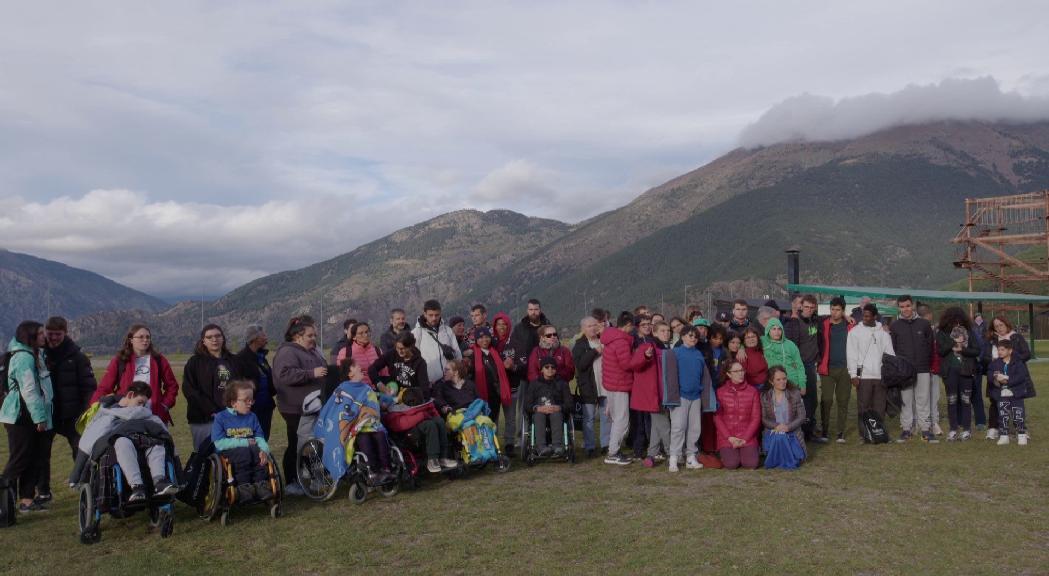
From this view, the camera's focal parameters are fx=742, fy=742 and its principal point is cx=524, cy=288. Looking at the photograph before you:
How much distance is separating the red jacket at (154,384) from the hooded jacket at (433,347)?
2.71m

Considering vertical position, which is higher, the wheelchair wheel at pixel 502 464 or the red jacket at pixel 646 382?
the red jacket at pixel 646 382

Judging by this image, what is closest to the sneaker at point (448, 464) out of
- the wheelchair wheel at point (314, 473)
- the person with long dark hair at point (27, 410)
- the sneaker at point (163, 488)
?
the wheelchair wheel at point (314, 473)

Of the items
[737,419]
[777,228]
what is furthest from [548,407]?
[777,228]

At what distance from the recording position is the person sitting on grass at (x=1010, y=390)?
9.45 meters

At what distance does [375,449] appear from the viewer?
23.9 feet

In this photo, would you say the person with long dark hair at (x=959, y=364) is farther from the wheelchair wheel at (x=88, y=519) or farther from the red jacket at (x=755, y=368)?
the wheelchair wheel at (x=88, y=519)

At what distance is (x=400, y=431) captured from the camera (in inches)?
310

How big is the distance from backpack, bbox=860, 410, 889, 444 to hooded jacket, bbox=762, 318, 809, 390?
45.4 inches

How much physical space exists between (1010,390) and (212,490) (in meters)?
9.45

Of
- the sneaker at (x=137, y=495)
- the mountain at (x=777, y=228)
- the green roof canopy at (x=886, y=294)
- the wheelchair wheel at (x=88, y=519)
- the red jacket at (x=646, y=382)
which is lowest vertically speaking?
the wheelchair wheel at (x=88, y=519)

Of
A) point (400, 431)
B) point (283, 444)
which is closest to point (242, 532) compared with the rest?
point (400, 431)

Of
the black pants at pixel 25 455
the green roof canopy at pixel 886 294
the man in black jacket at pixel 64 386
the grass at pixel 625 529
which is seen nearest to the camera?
the grass at pixel 625 529

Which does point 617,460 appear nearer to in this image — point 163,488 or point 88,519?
point 163,488

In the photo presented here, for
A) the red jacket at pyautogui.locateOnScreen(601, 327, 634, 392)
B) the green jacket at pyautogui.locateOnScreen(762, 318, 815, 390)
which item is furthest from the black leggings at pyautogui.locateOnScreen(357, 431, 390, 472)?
the green jacket at pyautogui.locateOnScreen(762, 318, 815, 390)
